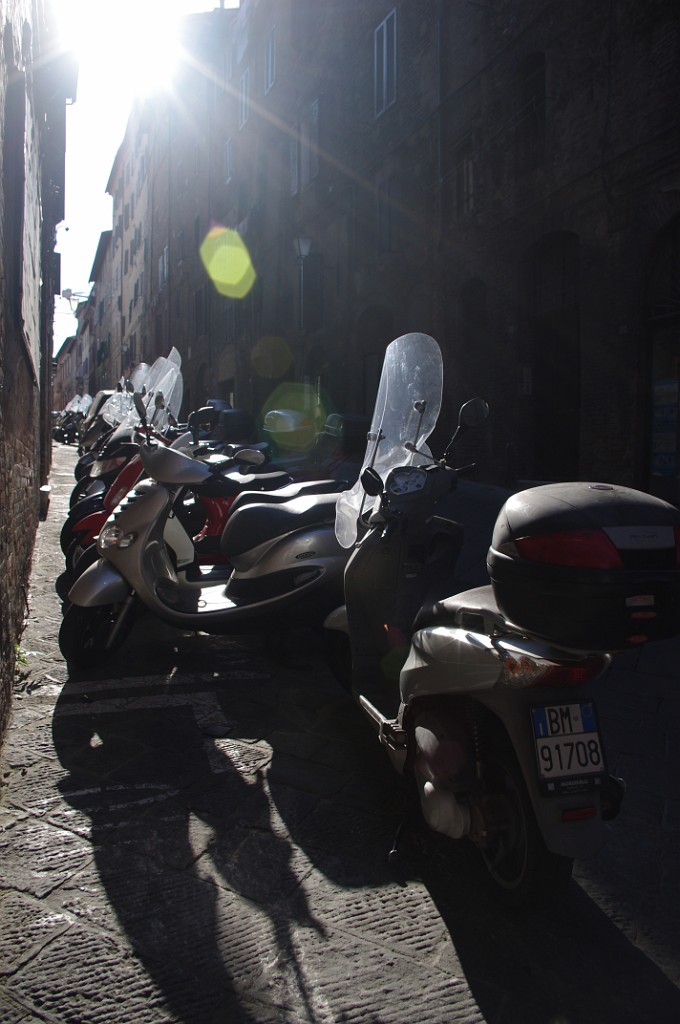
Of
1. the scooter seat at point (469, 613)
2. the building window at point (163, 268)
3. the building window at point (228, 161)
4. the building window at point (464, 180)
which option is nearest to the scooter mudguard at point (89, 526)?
the scooter seat at point (469, 613)

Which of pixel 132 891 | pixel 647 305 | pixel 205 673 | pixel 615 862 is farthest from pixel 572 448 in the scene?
pixel 132 891

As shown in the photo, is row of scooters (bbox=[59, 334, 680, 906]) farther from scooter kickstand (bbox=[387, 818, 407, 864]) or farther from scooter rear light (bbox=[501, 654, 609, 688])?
scooter kickstand (bbox=[387, 818, 407, 864])

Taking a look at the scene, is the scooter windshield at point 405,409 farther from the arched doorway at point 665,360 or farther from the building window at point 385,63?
the building window at point 385,63

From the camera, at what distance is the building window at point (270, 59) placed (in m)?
22.5

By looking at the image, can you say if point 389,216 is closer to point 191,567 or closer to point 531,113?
point 531,113

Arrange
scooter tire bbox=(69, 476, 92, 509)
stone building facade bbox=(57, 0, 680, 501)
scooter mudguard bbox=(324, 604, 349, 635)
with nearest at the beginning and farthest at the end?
1. scooter mudguard bbox=(324, 604, 349, 635)
2. scooter tire bbox=(69, 476, 92, 509)
3. stone building facade bbox=(57, 0, 680, 501)

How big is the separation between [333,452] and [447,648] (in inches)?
175

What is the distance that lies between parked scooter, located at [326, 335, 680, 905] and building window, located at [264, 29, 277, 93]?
23508mm

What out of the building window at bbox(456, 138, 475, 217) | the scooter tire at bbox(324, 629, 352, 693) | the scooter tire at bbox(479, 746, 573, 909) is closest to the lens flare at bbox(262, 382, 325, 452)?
the scooter tire at bbox(324, 629, 352, 693)

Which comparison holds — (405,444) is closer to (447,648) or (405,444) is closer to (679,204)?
(447,648)

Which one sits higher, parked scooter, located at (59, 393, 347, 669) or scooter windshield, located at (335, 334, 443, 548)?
scooter windshield, located at (335, 334, 443, 548)

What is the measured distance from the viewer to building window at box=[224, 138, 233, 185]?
26.7 meters

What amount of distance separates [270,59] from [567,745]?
83.2ft

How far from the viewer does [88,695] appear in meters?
3.81
